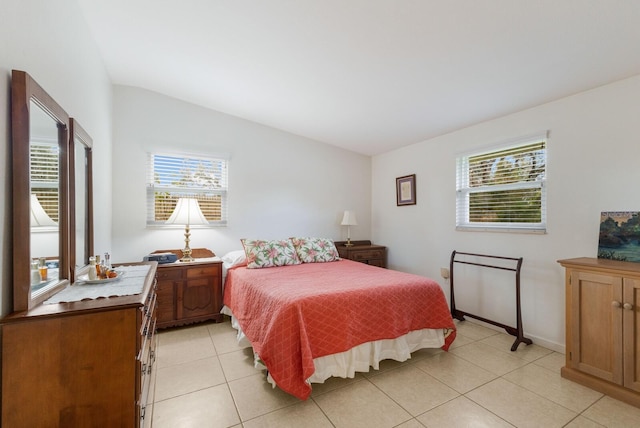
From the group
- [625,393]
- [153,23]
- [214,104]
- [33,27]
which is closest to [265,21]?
[153,23]

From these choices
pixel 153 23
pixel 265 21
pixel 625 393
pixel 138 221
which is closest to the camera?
pixel 625 393

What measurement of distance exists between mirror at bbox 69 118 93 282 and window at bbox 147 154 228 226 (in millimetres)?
1236

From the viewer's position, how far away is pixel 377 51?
2.22 m

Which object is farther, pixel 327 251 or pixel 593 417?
pixel 327 251

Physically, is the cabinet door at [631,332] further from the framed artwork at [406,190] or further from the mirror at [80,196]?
the mirror at [80,196]

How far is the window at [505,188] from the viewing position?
9.20 feet

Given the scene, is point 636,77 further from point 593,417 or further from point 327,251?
point 327,251

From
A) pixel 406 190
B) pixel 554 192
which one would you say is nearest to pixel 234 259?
pixel 406 190

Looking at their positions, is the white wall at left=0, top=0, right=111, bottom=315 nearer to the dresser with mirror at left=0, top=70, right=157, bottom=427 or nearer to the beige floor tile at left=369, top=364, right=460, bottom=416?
the dresser with mirror at left=0, top=70, right=157, bottom=427

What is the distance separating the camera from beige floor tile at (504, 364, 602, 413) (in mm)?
1916

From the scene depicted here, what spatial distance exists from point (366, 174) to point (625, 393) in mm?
3755

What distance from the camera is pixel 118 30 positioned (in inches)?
92.5

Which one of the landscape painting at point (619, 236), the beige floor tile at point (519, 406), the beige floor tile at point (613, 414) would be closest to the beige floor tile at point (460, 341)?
the beige floor tile at point (519, 406)

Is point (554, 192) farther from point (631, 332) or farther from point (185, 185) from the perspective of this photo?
point (185, 185)
